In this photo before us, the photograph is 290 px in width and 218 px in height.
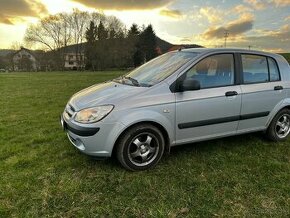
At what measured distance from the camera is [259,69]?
5.15m

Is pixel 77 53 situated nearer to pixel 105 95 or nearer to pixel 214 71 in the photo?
pixel 214 71

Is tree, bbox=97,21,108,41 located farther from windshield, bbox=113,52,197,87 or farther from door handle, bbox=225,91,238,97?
→ door handle, bbox=225,91,238,97

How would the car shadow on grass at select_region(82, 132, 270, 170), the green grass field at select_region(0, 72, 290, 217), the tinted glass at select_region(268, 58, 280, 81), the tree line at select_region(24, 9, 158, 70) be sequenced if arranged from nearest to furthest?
the green grass field at select_region(0, 72, 290, 217) < the car shadow on grass at select_region(82, 132, 270, 170) < the tinted glass at select_region(268, 58, 280, 81) < the tree line at select_region(24, 9, 158, 70)

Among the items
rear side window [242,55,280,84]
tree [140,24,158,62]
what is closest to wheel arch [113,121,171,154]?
rear side window [242,55,280,84]

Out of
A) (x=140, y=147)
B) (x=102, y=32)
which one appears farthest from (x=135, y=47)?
(x=140, y=147)

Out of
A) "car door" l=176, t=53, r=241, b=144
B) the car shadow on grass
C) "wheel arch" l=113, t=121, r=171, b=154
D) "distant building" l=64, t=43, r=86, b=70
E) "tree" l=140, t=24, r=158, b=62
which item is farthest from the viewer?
"tree" l=140, t=24, r=158, b=62

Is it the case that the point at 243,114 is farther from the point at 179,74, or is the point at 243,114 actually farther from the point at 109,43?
the point at 109,43

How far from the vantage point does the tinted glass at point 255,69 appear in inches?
195

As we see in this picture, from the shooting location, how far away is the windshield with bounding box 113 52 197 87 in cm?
450

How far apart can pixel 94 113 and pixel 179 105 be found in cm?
121

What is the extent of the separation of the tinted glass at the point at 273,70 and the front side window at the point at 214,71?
0.90m

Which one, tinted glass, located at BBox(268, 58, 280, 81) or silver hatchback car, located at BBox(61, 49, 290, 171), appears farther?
tinted glass, located at BBox(268, 58, 280, 81)

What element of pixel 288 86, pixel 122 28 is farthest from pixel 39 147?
pixel 122 28

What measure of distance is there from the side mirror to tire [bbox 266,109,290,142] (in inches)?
78.8
